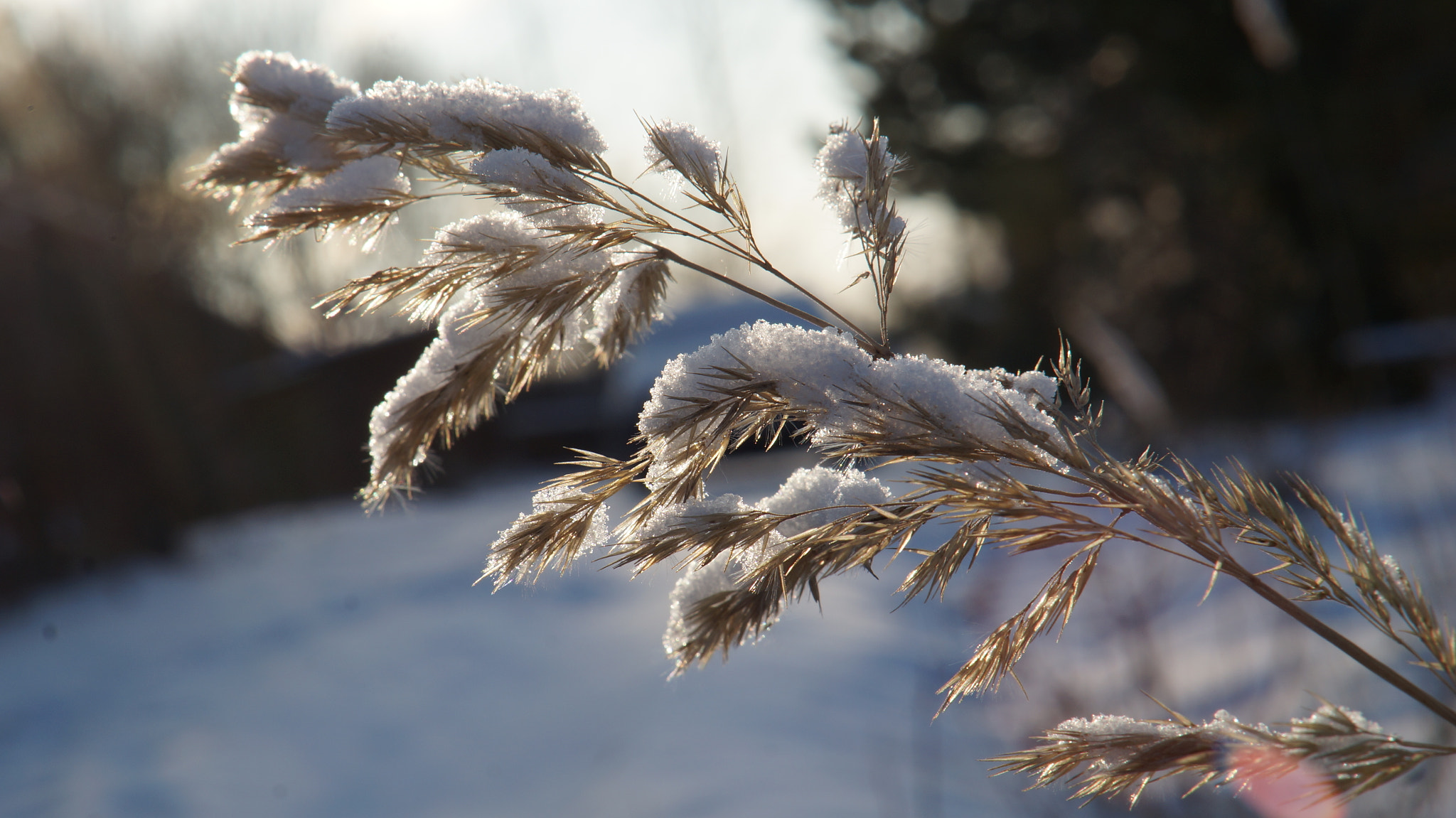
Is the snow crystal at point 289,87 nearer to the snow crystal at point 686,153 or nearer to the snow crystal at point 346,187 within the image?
the snow crystal at point 346,187

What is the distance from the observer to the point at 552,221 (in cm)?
101

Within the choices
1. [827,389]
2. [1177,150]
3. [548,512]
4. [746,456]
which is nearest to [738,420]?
[827,389]

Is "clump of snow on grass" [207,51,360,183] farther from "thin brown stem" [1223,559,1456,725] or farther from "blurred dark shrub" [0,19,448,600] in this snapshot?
"blurred dark shrub" [0,19,448,600]

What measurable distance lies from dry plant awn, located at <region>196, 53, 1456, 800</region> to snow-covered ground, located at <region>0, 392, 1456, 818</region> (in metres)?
1.86

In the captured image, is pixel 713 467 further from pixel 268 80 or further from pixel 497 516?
pixel 497 516

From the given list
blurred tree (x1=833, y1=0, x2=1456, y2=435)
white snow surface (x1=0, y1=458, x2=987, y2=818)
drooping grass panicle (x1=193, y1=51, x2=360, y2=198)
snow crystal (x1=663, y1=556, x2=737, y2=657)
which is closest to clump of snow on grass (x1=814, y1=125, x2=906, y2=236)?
snow crystal (x1=663, y1=556, x2=737, y2=657)

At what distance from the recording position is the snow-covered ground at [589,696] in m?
3.24

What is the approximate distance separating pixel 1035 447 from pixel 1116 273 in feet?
45.5

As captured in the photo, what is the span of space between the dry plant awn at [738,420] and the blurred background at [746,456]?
0.12 metres

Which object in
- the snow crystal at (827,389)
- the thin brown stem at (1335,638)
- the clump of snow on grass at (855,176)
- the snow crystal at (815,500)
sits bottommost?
the thin brown stem at (1335,638)

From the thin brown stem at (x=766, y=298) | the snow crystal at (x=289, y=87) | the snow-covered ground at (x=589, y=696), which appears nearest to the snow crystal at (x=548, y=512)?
the thin brown stem at (x=766, y=298)

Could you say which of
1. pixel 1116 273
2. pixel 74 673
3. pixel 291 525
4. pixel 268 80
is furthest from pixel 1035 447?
pixel 1116 273

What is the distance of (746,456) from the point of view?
8.14m

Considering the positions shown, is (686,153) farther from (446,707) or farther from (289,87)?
(446,707)
